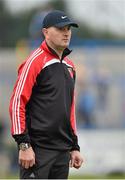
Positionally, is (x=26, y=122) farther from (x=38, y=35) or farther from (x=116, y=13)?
(x=116, y=13)

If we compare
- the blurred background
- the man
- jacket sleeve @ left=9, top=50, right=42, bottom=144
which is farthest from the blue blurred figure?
jacket sleeve @ left=9, top=50, right=42, bottom=144

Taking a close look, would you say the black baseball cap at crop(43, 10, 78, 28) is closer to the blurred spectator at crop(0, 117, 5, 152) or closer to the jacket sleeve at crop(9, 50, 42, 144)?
the jacket sleeve at crop(9, 50, 42, 144)

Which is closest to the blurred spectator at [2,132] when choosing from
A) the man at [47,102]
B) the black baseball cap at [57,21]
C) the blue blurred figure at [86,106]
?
the blue blurred figure at [86,106]

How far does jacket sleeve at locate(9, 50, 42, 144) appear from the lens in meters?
7.39

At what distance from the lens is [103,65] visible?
18.1m

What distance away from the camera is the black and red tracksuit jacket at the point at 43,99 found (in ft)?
24.6

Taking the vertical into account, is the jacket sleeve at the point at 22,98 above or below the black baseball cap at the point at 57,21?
below

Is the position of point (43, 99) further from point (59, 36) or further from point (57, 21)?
point (57, 21)

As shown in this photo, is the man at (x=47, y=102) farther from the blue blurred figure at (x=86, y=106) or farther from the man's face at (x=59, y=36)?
the blue blurred figure at (x=86, y=106)

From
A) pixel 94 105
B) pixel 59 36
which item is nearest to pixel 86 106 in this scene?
pixel 94 105

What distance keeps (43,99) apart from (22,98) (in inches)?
7.7

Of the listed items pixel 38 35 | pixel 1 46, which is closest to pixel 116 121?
pixel 38 35

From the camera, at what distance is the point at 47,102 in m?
7.56

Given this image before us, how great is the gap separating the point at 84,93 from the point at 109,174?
1.77 meters
